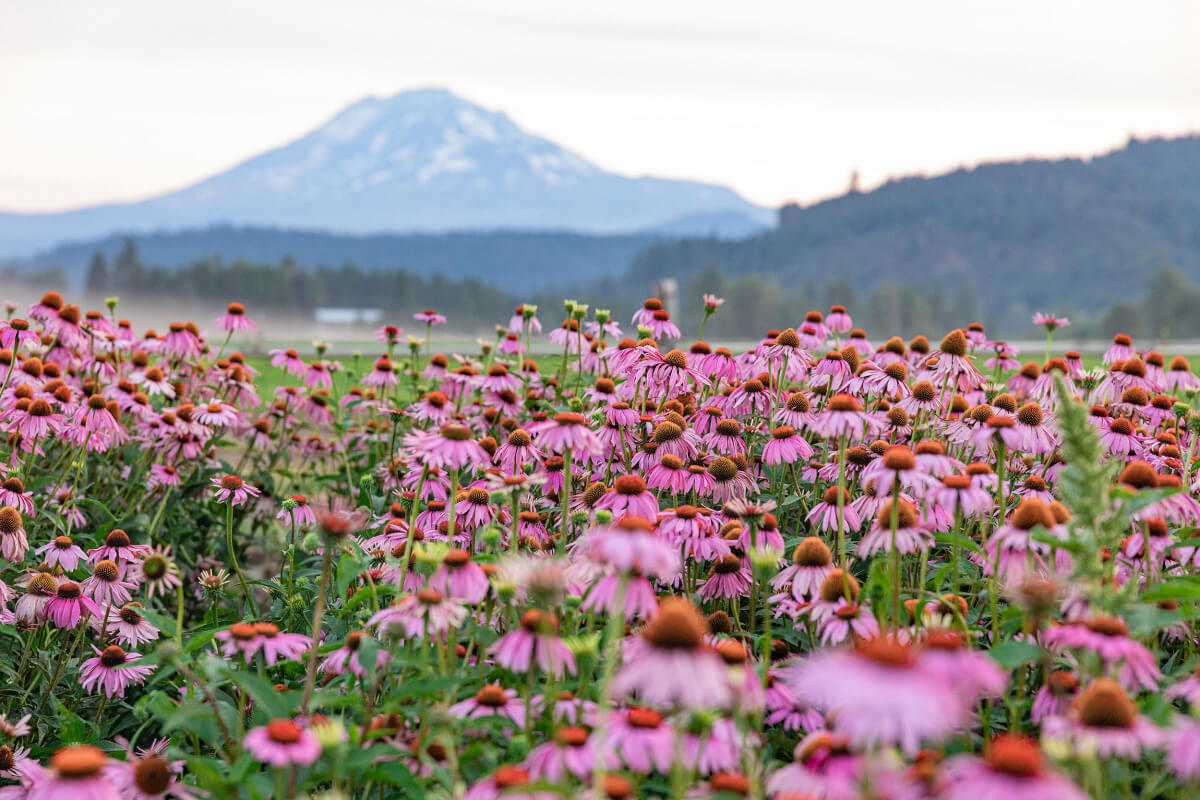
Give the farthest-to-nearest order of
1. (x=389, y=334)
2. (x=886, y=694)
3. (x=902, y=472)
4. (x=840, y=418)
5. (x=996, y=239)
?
(x=996, y=239) → (x=389, y=334) → (x=840, y=418) → (x=902, y=472) → (x=886, y=694)

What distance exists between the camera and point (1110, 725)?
4.90 ft

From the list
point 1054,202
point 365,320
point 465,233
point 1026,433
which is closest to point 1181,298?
point 1054,202

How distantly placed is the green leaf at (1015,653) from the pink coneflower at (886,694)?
2.43 feet

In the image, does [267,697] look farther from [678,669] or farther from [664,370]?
[664,370]

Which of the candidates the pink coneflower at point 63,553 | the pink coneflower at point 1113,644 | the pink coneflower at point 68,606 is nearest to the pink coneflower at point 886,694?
the pink coneflower at point 1113,644

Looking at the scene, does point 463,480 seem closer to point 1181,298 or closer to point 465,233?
point 1181,298

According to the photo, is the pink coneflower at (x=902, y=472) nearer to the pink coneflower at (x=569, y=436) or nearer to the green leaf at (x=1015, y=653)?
the green leaf at (x=1015, y=653)

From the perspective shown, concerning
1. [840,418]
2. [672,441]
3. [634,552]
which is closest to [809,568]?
[840,418]

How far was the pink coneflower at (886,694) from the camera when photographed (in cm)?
113

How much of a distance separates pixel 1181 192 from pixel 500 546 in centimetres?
13648

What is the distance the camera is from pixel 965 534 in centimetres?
306

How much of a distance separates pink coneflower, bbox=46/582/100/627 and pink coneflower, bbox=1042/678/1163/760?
2.85 m

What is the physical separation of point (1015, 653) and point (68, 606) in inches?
110

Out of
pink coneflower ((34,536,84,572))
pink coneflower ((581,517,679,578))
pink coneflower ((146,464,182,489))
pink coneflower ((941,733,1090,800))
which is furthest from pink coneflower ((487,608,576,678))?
pink coneflower ((146,464,182,489))
